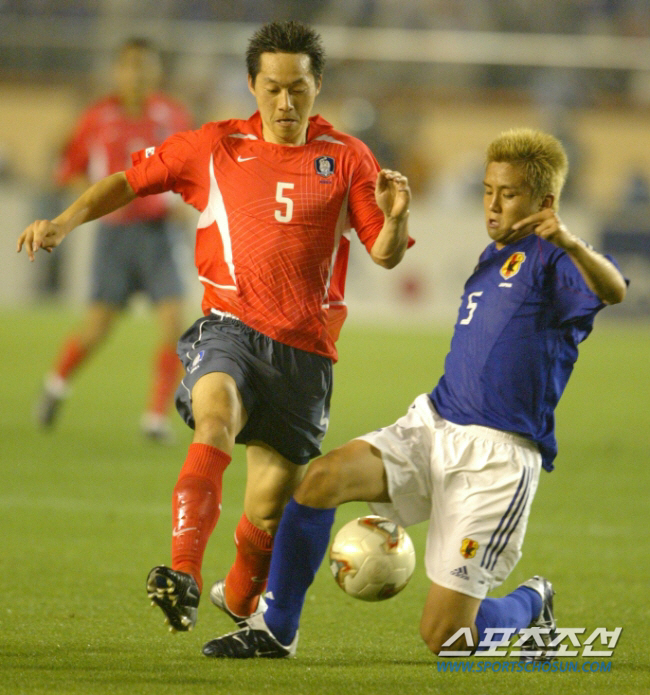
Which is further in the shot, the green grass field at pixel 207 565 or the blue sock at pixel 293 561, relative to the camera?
the blue sock at pixel 293 561

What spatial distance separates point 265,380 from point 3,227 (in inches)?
577

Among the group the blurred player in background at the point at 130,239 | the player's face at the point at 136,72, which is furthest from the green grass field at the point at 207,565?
the player's face at the point at 136,72

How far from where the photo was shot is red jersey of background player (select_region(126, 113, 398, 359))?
4.07 m

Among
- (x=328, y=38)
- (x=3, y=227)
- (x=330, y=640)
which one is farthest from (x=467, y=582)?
(x=328, y=38)

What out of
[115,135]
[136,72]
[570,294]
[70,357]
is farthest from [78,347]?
[570,294]

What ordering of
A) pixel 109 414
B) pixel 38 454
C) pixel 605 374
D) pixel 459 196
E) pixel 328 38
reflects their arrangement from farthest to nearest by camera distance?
pixel 328 38 < pixel 459 196 < pixel 605 374 < pixel 109 414 < pixel 38 454

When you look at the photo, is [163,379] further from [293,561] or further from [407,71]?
[407,71]

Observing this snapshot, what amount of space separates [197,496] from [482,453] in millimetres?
879

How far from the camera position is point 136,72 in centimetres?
820

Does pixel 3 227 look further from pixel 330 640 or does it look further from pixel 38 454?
pixel 330 640

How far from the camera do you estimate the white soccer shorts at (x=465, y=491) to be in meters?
3.71

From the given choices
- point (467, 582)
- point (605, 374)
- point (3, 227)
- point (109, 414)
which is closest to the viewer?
point (467, 582)

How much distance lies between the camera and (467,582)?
3.69 meters

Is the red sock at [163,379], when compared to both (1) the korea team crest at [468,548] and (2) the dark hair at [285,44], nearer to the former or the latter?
(2) the dark hair at [285,44]
